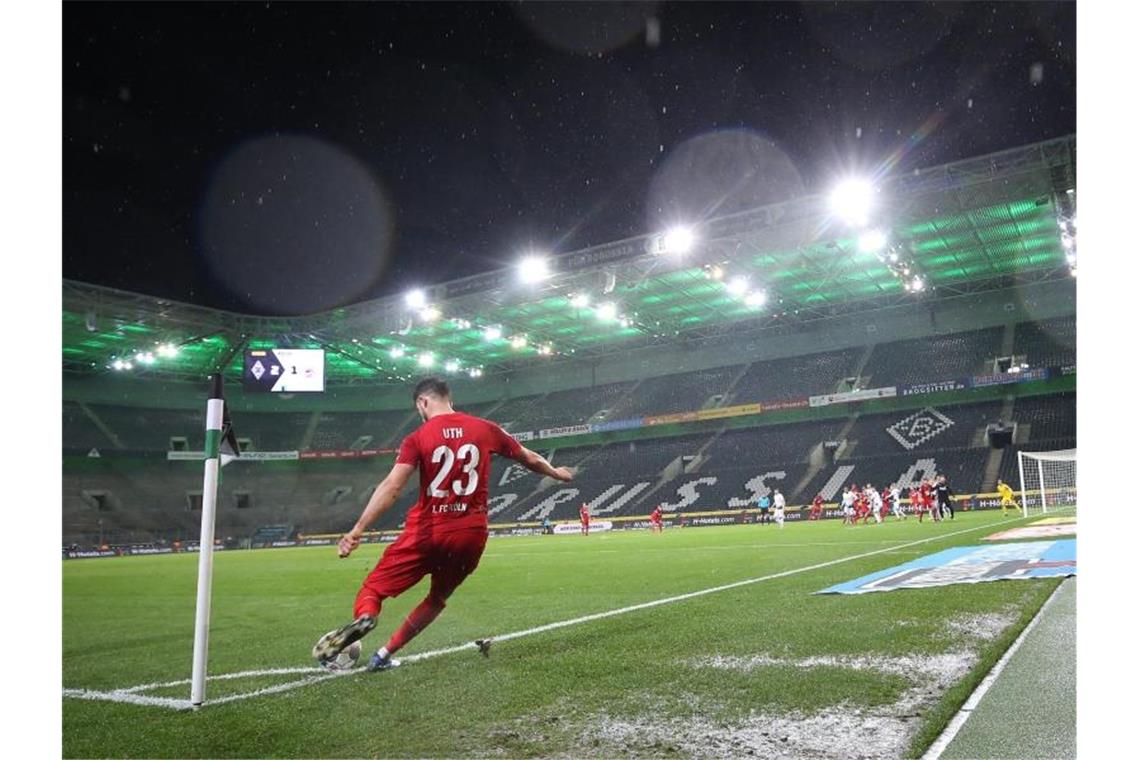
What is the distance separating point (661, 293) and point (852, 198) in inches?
286

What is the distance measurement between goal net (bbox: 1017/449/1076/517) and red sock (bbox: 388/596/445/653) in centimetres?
1615

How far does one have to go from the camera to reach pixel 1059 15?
26.3 feet

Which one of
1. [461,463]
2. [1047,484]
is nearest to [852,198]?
Answer: [1047,484]

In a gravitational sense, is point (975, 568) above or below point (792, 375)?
below

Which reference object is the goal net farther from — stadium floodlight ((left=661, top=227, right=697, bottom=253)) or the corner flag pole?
the corner flag pole

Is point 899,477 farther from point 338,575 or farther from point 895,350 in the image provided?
point 338,575

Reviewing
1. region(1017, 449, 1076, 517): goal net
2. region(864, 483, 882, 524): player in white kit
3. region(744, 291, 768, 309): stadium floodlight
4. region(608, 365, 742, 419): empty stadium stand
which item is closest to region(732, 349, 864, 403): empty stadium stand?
region(608, 365, 742, 419): empty stadium stand

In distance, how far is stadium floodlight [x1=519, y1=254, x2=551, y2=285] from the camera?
799 cm

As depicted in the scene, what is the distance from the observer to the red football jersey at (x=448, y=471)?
3652 mm

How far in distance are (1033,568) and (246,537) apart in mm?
8829

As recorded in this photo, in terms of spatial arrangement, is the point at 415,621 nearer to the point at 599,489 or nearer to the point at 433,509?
the point at 433,509

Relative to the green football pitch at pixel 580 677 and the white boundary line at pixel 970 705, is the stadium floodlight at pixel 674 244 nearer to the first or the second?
the green football pitch at pixel 580 677

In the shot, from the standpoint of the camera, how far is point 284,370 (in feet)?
18.0
